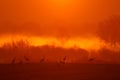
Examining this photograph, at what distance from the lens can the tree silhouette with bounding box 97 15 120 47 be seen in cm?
829

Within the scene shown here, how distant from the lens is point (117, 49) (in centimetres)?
871

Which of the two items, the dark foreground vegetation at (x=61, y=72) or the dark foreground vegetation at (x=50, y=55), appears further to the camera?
the dark foreground vegetation at (x=61, y=72)

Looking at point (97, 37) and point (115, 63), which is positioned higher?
point (97, 37)

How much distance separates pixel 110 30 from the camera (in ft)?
27.4

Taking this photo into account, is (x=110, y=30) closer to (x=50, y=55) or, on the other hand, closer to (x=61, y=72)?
(x=50, y=55)

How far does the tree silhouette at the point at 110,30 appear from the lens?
8.29 m

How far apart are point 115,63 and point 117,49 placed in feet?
1.70

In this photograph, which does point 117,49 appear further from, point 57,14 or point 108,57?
point 57,14

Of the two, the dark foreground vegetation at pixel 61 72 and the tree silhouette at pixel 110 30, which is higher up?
the tree silhouette at pixel 110 30

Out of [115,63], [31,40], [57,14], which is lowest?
[115,63]

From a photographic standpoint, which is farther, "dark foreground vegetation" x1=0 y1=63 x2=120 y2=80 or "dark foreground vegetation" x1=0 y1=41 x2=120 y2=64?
"dark foreground vegetation" x1=0 y1=63 x2=120 y2=80

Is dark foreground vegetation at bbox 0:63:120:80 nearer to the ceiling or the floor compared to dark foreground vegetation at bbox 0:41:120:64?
nearer to the floor

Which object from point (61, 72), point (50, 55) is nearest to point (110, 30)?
point (50, 55)

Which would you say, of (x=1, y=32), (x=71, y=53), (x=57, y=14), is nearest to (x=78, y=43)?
(x=71, y=53)
